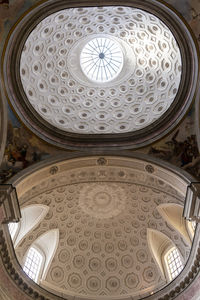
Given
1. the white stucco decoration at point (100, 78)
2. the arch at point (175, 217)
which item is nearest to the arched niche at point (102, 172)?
the arch at point (175, 217)

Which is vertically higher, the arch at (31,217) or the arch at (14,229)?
the arch at (31,217)

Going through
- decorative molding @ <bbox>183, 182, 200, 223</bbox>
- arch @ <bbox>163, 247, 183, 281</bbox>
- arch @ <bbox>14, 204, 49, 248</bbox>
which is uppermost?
arch @ <bbox>14, 204, 49, 248</bbox>

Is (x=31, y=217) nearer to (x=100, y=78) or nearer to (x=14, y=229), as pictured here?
(x=14, y=229)

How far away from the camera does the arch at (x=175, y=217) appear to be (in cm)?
1839

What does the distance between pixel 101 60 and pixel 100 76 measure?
4.77 feet

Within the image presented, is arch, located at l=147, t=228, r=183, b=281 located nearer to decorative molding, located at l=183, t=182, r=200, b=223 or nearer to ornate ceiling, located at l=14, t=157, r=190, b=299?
ornate ceiling, located at l=14, t=157, r=190, b=299

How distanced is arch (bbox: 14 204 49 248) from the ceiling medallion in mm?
4157

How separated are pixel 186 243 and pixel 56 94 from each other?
10.8 metres

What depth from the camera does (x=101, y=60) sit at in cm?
2188

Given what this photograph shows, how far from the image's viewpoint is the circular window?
20609 mm

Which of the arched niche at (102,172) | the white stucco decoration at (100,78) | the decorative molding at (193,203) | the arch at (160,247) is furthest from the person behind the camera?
the arch at (160,247)

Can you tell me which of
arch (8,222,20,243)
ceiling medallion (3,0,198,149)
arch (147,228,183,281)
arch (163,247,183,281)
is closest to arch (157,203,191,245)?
arch (147,228,183,281)

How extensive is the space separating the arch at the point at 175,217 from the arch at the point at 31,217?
6599 mm

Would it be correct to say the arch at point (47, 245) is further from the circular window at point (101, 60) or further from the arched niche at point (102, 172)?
the circular window at point (101, 60)
